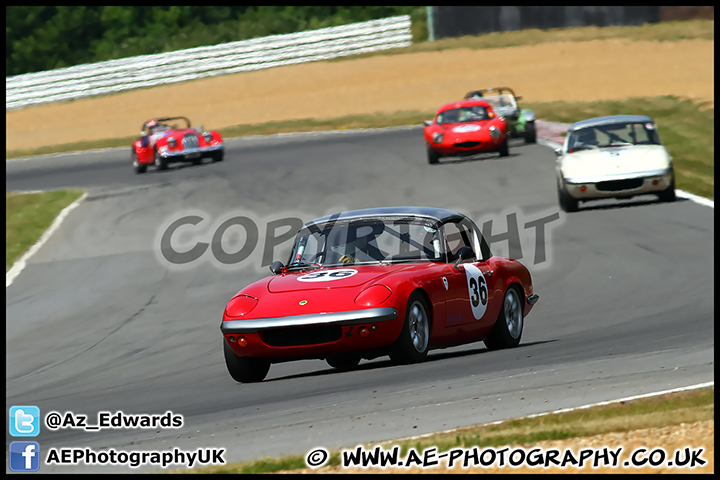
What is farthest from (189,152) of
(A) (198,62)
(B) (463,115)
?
(A) (198,62)

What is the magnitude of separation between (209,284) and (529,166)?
1031cm

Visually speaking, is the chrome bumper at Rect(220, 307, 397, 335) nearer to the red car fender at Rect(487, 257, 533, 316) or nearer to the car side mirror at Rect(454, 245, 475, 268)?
the car side mirror at Rect(454, 245, 475, 268)

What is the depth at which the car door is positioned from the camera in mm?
9812

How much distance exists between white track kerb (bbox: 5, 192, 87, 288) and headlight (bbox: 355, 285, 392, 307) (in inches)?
377

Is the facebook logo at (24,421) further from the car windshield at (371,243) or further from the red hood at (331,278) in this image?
the car windshield at (371,243)

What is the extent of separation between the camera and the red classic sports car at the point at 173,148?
94.8 ft

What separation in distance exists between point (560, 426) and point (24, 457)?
3.10 metres

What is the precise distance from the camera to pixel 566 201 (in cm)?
1916

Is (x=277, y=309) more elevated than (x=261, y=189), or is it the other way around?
(x=277, y=309)

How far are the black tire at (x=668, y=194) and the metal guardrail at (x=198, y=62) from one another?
113 ft

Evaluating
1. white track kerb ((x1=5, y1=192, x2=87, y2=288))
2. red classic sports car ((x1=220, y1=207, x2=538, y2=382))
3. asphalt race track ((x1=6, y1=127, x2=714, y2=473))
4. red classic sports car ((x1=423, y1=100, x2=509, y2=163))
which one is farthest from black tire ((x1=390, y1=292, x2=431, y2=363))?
red classic sports car ((x1=423, y1=100, x2=509, y2=163))

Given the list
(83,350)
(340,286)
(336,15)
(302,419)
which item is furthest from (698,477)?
(336,15)

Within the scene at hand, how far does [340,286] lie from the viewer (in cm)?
917

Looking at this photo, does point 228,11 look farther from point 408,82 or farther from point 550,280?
point 550,280
